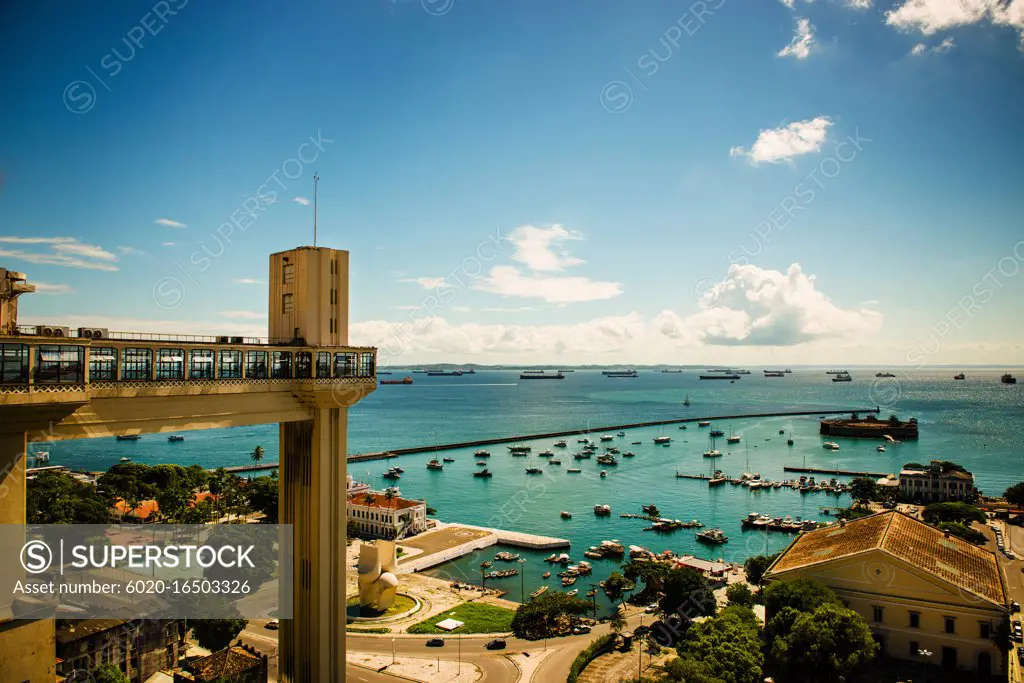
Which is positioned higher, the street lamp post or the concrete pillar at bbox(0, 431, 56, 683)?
the concrete pillar at bbox(0, 431, 56, 683)

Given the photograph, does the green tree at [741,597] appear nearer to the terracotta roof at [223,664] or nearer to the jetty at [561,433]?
the terracotta roof at [223,664]

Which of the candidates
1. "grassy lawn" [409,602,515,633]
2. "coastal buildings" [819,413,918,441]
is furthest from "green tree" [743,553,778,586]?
"coastal buildings" [819,413,918,441]

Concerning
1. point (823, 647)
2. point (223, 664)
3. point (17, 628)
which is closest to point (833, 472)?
point (823, 647)

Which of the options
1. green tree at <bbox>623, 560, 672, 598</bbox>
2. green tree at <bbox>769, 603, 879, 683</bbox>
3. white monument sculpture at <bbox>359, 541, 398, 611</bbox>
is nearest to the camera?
green tree at <bbox>769, 603, 879, 683</bbox>

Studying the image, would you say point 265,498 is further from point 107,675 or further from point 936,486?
point 936,486

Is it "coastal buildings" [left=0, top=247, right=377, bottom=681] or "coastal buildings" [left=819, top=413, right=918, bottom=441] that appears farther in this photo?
"coastal buildings" [left=819, top=413, right=918, bottom=441]

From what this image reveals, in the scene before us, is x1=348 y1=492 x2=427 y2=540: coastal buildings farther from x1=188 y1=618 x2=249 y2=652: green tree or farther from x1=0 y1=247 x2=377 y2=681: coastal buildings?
x1=0 y1=247 x2=377 y2=681: coastal buildings

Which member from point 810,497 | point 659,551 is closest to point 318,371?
point 659,551
